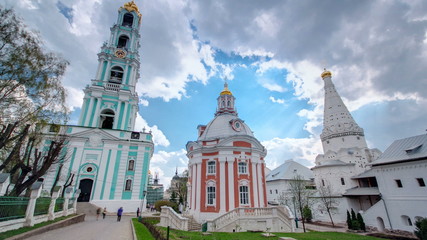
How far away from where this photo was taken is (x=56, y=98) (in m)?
12.3

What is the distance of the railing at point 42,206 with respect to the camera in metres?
11.1

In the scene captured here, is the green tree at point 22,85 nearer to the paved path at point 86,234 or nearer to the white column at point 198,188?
the paved path at point 86,234

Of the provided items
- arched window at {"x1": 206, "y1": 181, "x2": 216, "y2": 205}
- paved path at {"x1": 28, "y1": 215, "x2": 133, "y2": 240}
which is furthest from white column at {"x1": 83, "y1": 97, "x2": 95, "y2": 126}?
arched window at {"x1": 206, "y1": 181, "x2": 216, "y2": 205}

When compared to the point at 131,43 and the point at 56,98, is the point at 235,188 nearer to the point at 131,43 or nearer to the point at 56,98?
the point at 56,98

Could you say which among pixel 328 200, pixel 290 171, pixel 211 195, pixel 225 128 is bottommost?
pixel 328 200

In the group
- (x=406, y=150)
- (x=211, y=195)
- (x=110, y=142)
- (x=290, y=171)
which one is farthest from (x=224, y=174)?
(x=290, y=171)

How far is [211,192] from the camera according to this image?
23156mm

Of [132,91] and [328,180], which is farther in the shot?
[328,180]

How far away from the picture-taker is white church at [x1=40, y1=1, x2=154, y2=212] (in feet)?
80.9

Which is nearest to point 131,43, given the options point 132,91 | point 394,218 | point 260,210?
point 132,91

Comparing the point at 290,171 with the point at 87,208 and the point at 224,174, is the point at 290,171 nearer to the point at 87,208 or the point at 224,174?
the point at 224,174

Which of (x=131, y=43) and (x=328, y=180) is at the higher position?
(x=131, y=43)

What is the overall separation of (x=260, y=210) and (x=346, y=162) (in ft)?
86.4

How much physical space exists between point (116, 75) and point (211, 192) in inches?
1012
